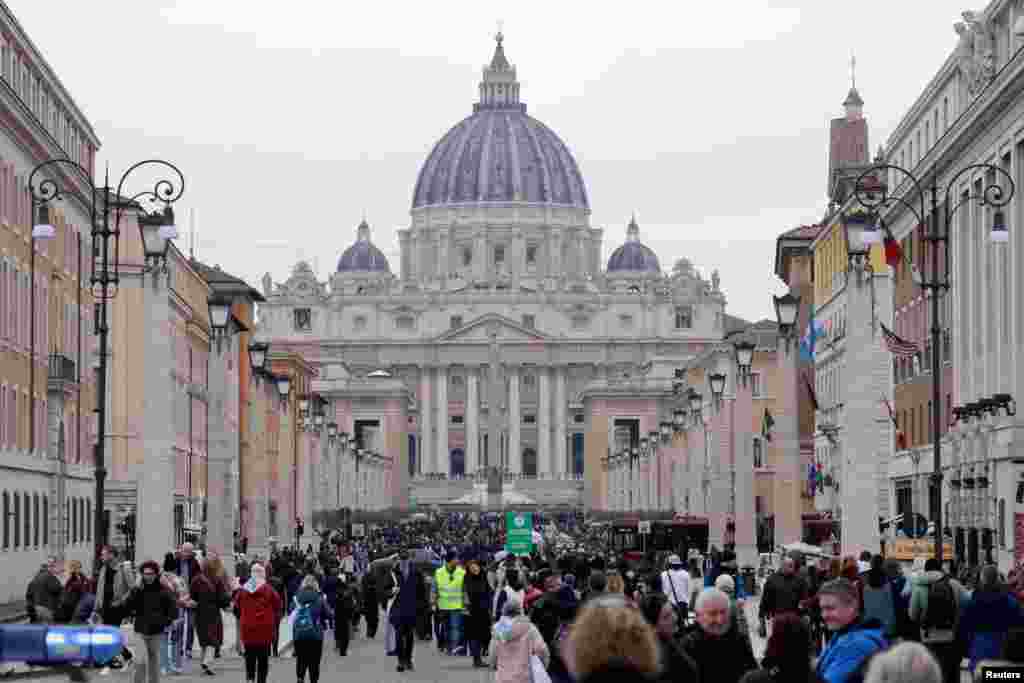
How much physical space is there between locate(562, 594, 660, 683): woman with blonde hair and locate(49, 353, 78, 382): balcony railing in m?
50.3

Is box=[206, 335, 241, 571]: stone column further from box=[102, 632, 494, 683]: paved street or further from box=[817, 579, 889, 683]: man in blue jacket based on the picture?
box=[817, 579, 889, 683]: man in blue jacket

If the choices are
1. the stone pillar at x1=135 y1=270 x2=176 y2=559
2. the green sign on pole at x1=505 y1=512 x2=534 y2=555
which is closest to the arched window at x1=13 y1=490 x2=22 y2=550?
the stone pillar at x1=135 y1=270 x2=176 y2=559

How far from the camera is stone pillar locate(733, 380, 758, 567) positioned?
5840 cm

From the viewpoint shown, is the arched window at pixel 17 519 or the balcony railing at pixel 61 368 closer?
the arched window at pixel 17 519

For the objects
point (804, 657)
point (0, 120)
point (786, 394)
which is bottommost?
point (804, 657)

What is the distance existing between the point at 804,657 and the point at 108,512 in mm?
59331

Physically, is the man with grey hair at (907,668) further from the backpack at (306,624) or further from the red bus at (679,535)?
the red bus at (679,535)

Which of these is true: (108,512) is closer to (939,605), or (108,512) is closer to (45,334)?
(45,334)

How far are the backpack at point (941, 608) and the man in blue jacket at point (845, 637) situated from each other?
9.26 metres

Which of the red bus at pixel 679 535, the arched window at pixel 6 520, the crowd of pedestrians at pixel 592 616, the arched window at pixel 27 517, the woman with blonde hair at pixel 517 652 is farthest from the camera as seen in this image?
the red bus at pixel 679 535

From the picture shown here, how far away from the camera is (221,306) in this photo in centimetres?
5056

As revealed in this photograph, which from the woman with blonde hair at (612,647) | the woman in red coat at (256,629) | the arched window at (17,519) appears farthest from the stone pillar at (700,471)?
the woman with blonde hair at (612,647)

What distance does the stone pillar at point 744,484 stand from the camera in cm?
5840

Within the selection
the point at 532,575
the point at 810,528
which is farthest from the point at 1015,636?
the point at 810,528
